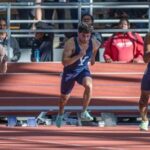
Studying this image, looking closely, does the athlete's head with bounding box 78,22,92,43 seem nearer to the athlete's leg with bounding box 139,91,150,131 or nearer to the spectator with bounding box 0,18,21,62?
the athlete's leg with bounding box 139,91,150,131

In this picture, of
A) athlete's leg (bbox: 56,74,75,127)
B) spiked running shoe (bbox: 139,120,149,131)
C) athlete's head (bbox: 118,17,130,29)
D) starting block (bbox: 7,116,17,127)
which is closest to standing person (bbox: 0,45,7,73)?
starting block (bbox: 7,116,17,127)

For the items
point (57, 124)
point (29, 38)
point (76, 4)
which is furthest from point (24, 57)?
point (57, 124)

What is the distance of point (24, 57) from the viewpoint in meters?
16.4

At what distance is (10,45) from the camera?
14.9m

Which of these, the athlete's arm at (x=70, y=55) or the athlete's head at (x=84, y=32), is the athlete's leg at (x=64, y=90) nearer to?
the athlete's arm at (x=70, y=55)

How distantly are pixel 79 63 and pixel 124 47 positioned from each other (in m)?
3.40

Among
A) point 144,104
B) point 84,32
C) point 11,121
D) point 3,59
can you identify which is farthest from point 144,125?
point 3,59

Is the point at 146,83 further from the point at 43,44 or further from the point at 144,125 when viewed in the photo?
the point at 43,44

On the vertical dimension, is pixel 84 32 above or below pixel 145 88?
above

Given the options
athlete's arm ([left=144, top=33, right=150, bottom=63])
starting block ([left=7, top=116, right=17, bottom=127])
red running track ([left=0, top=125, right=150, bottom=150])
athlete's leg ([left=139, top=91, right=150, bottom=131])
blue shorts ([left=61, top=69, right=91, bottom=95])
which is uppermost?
athlete's arm ([left=144, top=33, right=150, bottom=63])

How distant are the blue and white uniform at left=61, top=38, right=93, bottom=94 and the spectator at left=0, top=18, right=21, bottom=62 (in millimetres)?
3728

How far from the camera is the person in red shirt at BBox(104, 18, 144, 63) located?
14336mm

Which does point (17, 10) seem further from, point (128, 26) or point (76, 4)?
point (128, 26)

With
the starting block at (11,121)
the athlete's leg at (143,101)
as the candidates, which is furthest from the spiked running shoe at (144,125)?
the starting block at (11,121)
